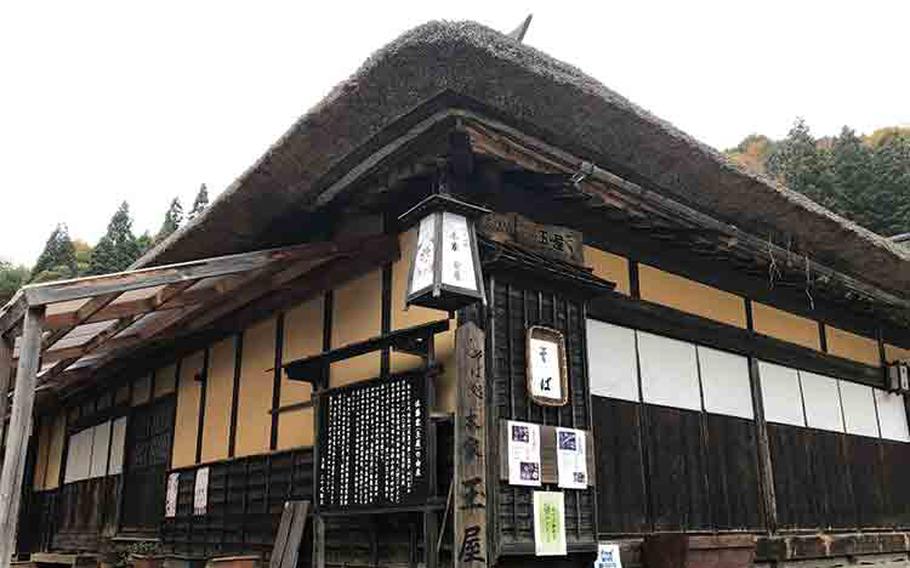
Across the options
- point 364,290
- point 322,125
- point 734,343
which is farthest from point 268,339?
point 734,343

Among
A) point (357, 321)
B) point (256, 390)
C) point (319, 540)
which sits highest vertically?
point (357, 321)

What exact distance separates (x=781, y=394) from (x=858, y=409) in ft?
5.33

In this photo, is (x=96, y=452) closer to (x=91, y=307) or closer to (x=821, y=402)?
(x=91, y=307)

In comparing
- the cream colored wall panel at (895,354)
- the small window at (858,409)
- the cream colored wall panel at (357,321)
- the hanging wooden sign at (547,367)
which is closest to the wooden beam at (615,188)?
the hanging wooden sign at (547,367)

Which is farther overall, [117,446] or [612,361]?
[117,446]

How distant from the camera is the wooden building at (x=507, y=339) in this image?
4.86 meters

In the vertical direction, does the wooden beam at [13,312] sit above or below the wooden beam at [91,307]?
below

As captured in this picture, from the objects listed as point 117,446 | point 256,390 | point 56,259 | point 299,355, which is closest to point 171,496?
point 256,390

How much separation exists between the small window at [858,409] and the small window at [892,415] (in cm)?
16

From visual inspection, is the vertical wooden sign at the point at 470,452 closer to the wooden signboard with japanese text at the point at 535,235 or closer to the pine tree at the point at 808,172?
the wooden signboard with japanese text at the point at 535,235

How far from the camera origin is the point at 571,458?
5102mm

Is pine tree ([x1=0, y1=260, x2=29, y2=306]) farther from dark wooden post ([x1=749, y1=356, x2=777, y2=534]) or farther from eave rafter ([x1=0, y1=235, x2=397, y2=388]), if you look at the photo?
dark wooden post ([x1=749, y1=356, x2=777, y2=534])

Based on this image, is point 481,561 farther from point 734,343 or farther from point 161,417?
point 161,417

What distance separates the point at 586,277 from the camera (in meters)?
5.54
